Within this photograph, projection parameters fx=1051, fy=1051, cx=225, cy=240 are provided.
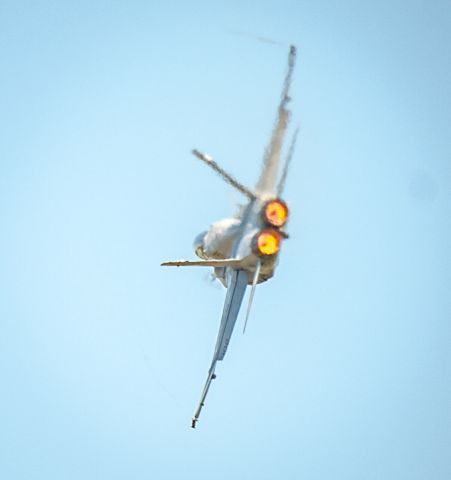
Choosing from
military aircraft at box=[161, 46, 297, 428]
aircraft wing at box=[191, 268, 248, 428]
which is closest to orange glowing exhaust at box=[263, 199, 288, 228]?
military aircraft at box=[161, 46, 297, 428]

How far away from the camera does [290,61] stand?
47719mm

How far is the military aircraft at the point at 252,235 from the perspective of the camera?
43.8 metres

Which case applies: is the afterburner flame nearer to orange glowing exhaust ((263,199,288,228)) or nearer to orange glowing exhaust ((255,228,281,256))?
orange glowing exhaust ((255,228,281,256))

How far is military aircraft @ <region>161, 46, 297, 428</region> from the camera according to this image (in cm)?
4378

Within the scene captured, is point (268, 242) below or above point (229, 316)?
above

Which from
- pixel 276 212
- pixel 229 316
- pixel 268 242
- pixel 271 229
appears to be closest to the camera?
pixel 276 212

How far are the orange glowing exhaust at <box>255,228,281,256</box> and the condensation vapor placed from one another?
2858mm

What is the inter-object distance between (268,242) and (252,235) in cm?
130

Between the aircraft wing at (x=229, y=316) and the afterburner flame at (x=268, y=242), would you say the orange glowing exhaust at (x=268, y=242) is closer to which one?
the afterburner flame at (x=268, y=242)

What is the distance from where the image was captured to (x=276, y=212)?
43.1 m

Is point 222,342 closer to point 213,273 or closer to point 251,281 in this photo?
point 251,281

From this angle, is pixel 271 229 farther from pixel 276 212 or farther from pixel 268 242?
pixel 276 212

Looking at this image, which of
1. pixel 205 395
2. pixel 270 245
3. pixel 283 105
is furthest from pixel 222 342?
pixel 283 105

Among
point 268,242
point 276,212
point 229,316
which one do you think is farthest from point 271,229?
point 229,316
